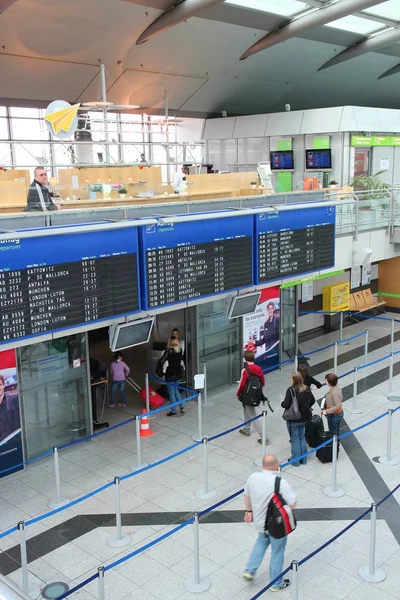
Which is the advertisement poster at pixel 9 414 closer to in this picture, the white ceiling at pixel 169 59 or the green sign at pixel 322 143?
the white ceiling at pixel 169 59

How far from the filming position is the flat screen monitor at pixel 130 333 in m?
9.94

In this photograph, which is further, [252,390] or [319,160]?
[319,160]

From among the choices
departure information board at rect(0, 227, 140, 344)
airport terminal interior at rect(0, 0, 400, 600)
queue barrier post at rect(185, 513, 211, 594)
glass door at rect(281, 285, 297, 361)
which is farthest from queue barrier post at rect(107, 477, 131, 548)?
glass door at rect(281, 285, 297, 361)

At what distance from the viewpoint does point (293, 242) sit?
1240 centimetres

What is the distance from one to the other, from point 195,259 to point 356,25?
16.9m

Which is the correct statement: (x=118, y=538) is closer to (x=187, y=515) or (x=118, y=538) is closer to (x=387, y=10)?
(x=187, y=515)

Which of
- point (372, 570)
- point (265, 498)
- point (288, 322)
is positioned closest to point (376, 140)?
point (288, 322)

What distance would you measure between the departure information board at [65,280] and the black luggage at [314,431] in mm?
3380

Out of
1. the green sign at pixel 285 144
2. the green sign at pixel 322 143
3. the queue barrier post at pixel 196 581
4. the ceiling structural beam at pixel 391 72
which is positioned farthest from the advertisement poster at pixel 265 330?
the ceiling structural beam at pixel 391 72

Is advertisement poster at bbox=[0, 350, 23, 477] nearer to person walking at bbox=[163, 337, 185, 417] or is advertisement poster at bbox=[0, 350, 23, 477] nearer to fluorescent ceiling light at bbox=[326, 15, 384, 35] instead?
person walking at bbox=[163, 337, 185, 417]

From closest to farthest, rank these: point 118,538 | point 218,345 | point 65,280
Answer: point 118,538 < point 65,280 < point 218,345

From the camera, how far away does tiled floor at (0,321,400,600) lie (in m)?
7.14

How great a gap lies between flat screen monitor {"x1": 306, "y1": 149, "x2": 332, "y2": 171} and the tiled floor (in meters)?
13.2

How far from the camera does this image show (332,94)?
99.3ft
